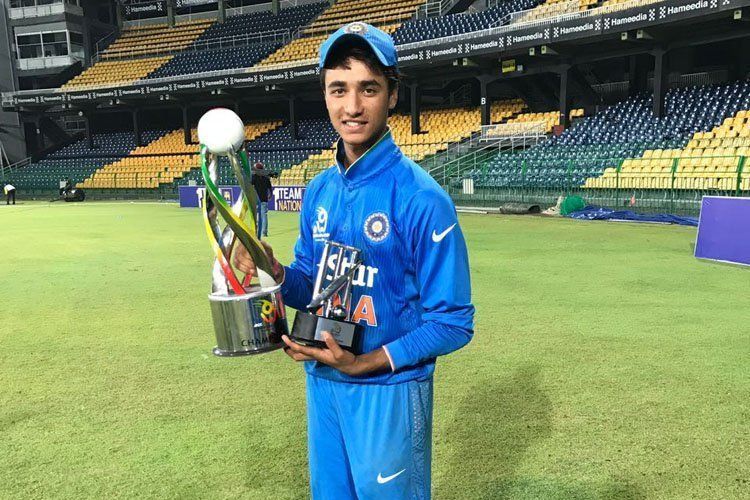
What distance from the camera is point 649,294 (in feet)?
22.6

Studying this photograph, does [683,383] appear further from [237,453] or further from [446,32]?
[446,32]

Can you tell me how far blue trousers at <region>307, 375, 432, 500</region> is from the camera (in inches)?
61.8

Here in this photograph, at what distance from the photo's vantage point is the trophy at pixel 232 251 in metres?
1.40

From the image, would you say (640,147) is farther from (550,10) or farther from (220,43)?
(220,43)

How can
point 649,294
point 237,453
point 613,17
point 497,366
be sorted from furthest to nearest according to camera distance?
point 613,17
point 649,294
point 497,366
point 237,453

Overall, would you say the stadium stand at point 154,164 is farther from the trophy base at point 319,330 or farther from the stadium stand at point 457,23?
the trophy base at point 319,330

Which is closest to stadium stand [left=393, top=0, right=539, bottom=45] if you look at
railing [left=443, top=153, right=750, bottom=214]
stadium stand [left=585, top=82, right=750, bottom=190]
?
railing [left=443, top=153, right=750, bottom=214]

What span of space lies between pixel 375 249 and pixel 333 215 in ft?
0.63

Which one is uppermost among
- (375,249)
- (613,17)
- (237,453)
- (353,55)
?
(613,17)

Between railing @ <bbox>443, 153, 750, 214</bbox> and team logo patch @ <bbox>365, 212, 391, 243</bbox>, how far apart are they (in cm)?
1618

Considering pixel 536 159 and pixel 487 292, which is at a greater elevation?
pixel 536 159

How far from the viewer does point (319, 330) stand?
1404 mm

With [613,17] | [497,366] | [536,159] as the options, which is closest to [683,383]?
[497,366]

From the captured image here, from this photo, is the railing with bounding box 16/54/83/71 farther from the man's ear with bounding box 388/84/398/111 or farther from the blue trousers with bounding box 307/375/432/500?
the blue trousers with bounding box 307/375/432/500
